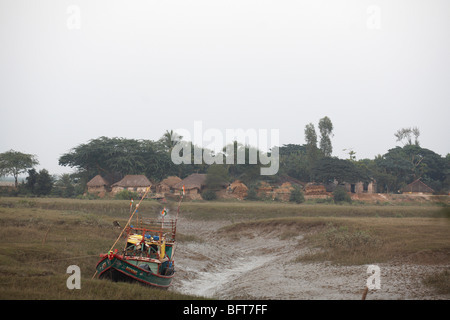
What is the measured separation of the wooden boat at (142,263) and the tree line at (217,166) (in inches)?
2162

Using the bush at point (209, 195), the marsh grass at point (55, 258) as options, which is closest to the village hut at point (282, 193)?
the bush at point (209, 195)

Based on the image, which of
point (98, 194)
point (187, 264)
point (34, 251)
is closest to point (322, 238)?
point (187, 264)

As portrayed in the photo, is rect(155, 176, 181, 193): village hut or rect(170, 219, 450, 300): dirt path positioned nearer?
rect(170, 219, 450, 300): dirt path

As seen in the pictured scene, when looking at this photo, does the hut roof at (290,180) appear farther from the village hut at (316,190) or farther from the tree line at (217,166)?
the village hut at (316,190)

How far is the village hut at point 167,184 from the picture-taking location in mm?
78250

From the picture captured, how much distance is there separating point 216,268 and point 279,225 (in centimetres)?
1466

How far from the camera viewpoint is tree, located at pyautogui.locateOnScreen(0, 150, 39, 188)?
82.6m

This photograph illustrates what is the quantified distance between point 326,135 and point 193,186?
36965 mm

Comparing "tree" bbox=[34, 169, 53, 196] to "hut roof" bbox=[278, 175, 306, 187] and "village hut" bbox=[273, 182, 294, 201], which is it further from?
"hut roof" bbox=[278, 175, 306, 187]

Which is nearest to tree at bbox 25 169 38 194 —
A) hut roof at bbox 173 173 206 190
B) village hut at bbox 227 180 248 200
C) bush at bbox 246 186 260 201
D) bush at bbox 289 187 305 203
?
hut roof at bbox 173 173 206 190

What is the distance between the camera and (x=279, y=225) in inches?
1597

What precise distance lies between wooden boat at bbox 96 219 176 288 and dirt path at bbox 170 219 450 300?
73.6 inches
